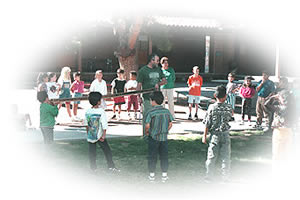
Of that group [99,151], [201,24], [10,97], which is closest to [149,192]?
[99,151]

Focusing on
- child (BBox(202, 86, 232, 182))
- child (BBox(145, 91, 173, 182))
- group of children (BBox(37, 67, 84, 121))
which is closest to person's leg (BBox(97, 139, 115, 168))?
child (BBox(145, 91, 173, 182))

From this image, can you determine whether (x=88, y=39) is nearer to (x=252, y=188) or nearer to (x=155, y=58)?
(x=155, y=58)

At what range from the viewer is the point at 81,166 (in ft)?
22.6

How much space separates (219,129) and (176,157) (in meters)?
1.71

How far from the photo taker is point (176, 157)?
7.67 metres

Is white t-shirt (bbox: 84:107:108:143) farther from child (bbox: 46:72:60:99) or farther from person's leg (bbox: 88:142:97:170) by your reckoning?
child (bbox: 46:72:60:99)

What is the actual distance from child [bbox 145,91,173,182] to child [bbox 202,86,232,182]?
0.62 meters

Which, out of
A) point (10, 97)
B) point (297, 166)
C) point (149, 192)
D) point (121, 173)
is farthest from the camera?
point (10, 97)

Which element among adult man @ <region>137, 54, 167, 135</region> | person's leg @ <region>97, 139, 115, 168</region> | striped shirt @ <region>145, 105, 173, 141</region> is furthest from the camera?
adult man @ <region>137, 54, 167, 135</region>

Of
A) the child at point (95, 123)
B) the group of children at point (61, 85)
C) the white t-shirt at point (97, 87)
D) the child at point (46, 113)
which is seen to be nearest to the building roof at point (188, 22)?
the group of children at point (61, 85)

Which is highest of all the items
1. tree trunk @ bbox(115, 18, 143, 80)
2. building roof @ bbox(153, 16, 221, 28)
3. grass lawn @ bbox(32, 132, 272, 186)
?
building roof @ bbox(153, 16, 221, 28)

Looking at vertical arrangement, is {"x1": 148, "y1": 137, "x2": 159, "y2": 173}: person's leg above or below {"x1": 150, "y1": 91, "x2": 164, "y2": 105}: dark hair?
below

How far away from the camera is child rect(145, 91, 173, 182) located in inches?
239

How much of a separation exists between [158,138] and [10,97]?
11595 millimetres
